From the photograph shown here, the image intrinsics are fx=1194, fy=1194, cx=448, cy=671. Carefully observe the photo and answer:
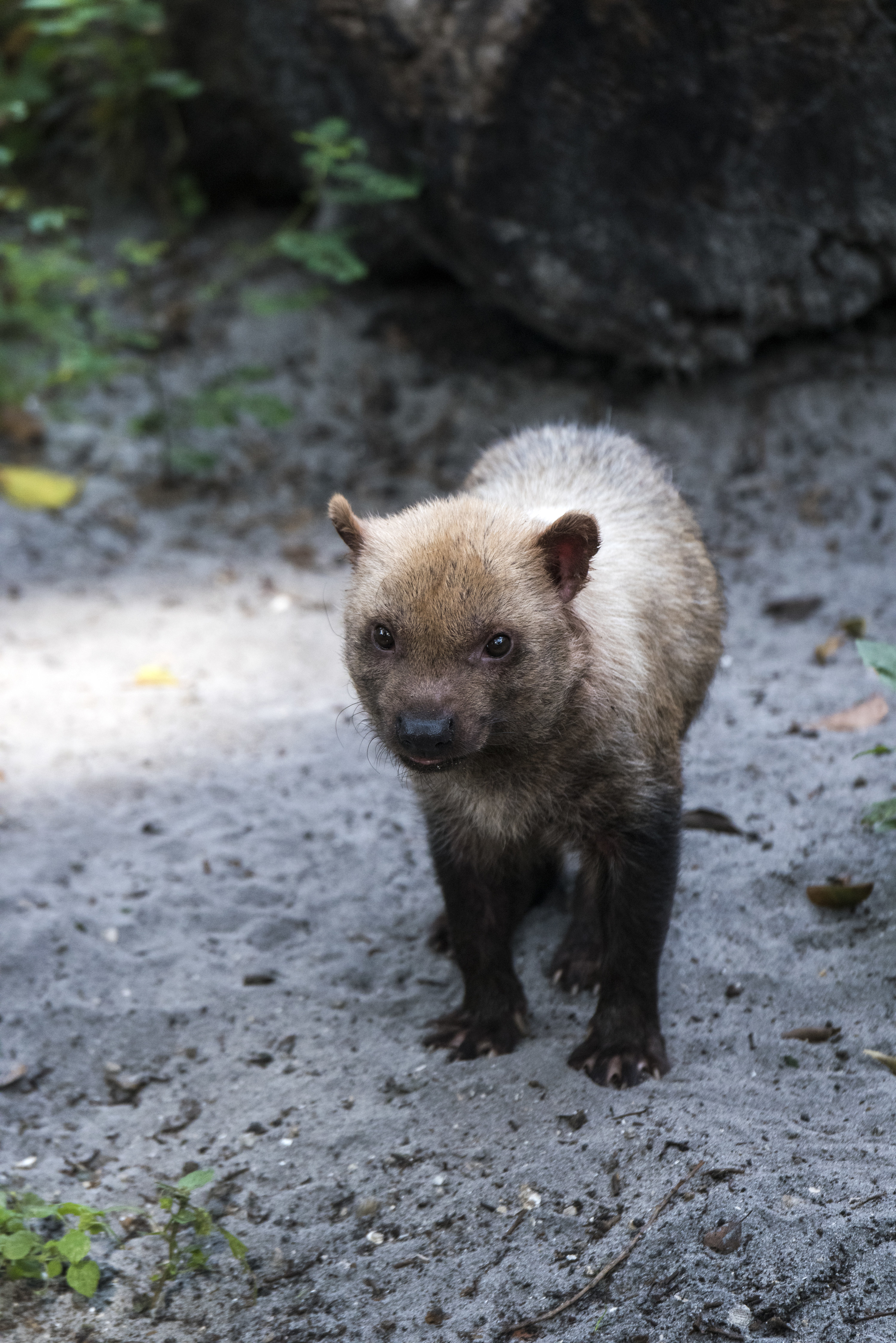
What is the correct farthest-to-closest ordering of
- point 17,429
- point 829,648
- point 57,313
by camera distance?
point 17,429
point 57,313
point 829,648

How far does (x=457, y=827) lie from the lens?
3.53m

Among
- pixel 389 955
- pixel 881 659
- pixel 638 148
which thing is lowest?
pixel 389 955

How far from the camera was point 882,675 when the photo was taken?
3.62 m

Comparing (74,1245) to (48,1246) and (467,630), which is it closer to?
(48,1246)

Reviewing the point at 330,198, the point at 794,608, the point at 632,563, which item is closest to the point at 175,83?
the point at 330,198

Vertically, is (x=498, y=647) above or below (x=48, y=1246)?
above

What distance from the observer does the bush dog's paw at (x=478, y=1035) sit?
3660 millimetres

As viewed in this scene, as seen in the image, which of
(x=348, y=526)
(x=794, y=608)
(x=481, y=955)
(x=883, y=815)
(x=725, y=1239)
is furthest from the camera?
(x=794, y=608)

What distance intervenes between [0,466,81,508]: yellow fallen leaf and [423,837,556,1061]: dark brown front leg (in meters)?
4.66

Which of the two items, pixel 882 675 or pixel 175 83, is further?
pixel 175 83

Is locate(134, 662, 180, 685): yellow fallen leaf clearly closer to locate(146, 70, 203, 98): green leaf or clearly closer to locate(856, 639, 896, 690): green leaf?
locate(856, 639, 896, 690): green leaf

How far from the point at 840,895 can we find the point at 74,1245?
8.08 ft

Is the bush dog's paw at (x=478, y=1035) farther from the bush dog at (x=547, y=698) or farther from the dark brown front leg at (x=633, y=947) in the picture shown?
the dark brown front leg at (x=633, y=947)

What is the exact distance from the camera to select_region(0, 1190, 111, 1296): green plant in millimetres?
Answer: 2898
